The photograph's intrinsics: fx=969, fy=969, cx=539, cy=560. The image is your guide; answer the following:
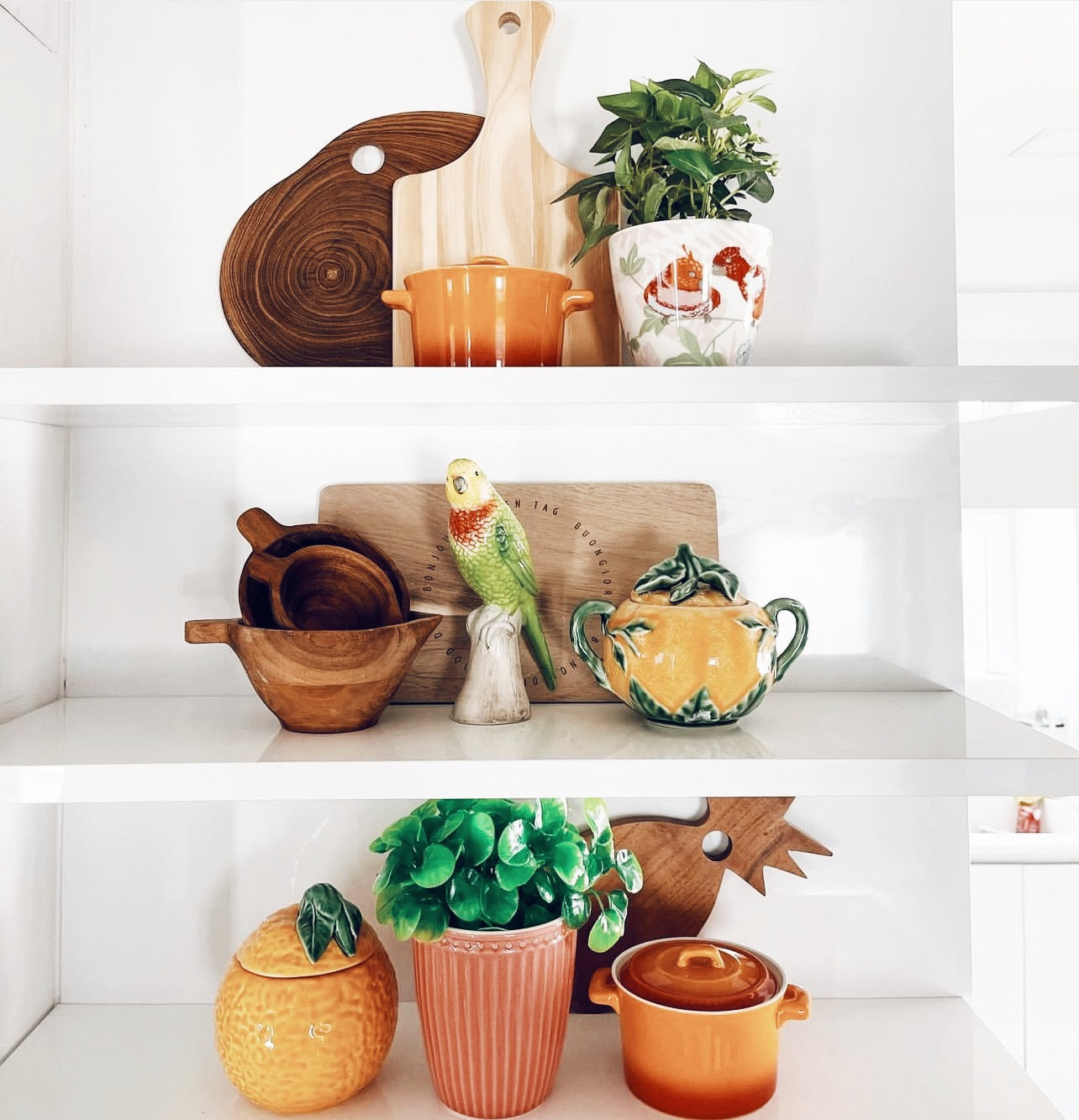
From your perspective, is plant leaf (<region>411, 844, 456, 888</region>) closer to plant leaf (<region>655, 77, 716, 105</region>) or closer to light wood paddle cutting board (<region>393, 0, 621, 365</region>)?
light wood paddle cutting board (<region>393, 0, 621, 365</region>)

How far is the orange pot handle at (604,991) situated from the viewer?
0.88 meters

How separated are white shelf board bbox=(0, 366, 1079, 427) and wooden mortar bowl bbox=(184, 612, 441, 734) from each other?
20cm

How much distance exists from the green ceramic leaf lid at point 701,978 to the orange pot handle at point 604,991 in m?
0.01

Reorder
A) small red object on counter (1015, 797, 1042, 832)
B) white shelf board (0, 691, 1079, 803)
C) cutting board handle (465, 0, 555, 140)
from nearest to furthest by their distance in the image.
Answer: white shelf board (0, 691, 1079, 803)
cutting board handle (465, 0, 555, 140)
small red object on counter (1015, 797, 1042, 832)

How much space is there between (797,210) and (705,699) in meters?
0.55

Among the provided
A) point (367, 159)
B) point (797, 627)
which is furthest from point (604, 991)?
point (367, 159)

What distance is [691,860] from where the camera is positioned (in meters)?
1.01

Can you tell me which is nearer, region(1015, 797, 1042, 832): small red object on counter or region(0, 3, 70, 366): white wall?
region(0, 3, 70, 366): white wall

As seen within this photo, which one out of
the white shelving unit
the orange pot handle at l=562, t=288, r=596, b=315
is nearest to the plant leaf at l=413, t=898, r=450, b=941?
the white shelving unit

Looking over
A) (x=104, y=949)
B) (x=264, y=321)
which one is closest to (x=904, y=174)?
(x=264, y=321)

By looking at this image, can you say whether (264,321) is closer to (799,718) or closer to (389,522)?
(389,522)

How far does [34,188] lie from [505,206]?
1.50 ft

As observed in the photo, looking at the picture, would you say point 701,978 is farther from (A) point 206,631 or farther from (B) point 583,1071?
(A) point 206,631

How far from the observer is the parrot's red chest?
87cm
